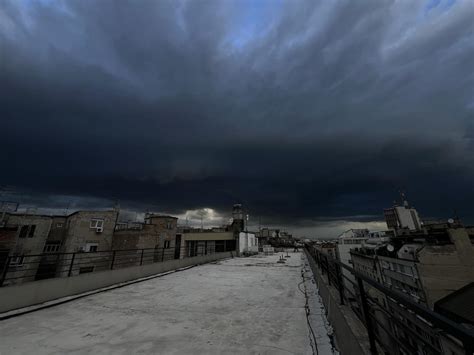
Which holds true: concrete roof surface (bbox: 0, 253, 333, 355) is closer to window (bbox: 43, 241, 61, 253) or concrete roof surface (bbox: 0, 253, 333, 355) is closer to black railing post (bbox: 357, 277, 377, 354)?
black railing post (bbox: 357, 277, 377, 354)

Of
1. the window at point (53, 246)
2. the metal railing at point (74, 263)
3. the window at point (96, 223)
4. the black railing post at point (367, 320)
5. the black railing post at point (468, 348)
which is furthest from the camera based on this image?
the window at point (53, 246)

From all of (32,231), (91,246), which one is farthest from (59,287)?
(32,231)

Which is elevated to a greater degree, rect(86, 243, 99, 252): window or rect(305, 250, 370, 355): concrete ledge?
rect(86, 243, 99, 252): window

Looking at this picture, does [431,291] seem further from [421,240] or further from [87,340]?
[87,340]

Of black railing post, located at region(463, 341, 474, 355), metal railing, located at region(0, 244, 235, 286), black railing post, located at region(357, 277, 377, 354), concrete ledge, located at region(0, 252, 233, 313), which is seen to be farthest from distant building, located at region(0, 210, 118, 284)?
black railing post, located at region(463, 341, 474, 355)

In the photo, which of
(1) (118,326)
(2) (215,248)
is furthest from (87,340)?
(2) (215,248)

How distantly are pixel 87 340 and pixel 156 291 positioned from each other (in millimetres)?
3612

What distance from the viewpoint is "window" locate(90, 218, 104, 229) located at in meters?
23.3

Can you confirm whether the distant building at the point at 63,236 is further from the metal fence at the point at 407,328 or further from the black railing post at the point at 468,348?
the black railing post at the point at 468,348

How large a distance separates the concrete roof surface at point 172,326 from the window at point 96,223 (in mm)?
20274

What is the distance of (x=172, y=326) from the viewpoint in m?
4.25

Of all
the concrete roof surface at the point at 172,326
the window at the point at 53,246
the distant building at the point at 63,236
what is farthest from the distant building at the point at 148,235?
the concrete roof surface at the point at 172,326

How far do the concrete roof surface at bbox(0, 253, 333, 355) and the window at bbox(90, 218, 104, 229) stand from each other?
66.5ft

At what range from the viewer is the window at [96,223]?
23319mm
